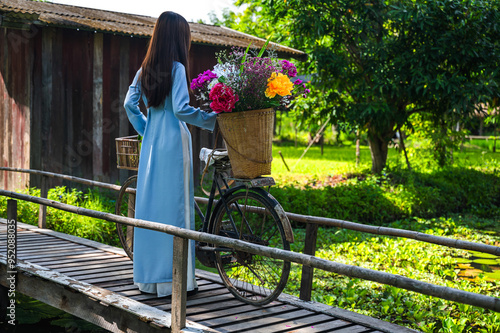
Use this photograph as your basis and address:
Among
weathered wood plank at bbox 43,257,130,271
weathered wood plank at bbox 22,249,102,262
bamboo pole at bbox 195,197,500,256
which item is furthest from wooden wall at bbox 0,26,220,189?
bamboo pole at bbox 195,197,500,256

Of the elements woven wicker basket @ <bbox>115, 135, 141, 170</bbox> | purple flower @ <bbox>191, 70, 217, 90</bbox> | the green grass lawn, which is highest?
purple flower @ <bbox>191, 70, 217, 90</bbox>

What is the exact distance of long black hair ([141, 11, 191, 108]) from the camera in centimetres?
406

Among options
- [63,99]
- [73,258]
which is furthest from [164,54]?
[63,99]

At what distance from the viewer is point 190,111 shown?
4023 mm

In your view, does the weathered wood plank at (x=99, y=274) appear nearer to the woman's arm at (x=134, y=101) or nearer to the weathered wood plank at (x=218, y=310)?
the weathered wood plank at (x=218, y=310)

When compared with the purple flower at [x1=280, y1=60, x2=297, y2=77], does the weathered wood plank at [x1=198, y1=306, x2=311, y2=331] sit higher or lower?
lower

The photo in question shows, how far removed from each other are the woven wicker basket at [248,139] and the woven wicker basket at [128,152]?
1004 millimetres

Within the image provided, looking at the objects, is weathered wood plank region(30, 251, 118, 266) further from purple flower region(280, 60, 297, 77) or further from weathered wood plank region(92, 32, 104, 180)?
weathered wood plank region(92, 32, 104, 180)

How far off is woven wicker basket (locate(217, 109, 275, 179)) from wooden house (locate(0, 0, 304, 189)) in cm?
556

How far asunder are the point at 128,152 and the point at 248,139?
51.1 inches

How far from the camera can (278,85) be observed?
3.86 metres

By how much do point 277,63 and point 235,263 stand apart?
4.84 feet

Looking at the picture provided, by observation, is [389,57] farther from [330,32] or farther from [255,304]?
[255,304]

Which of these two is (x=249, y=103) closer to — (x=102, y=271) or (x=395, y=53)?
(x=102, y=271)
